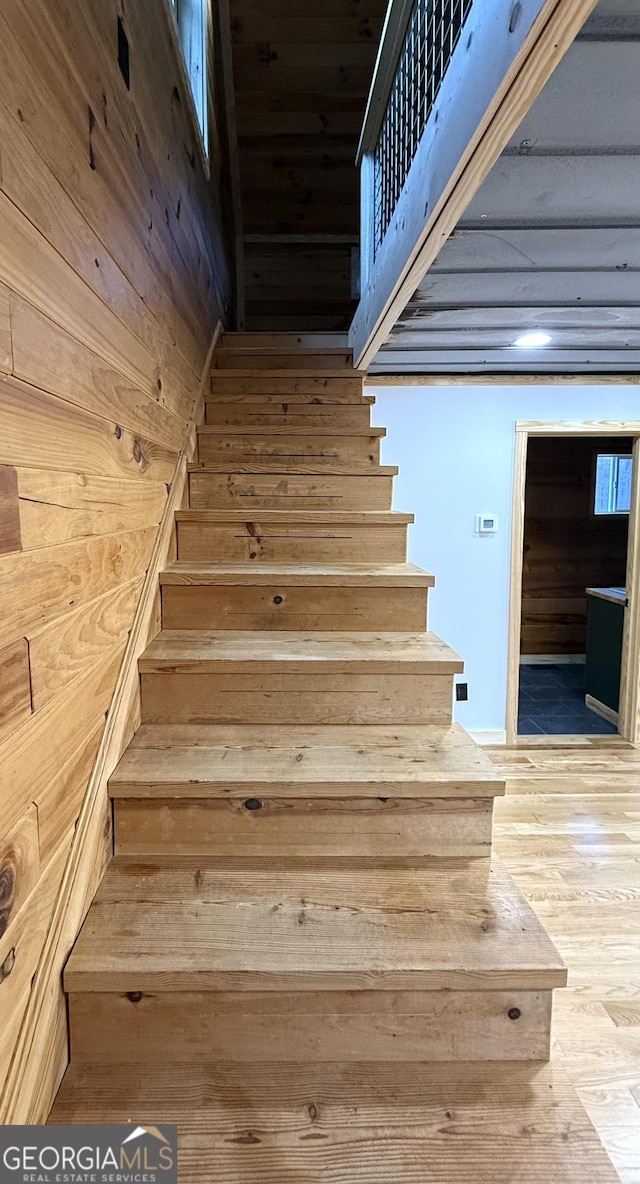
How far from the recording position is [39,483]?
93 cm

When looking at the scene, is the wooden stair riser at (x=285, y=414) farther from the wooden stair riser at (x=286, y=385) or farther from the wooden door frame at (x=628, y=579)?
the wooden door frame at (x=628, y=579)

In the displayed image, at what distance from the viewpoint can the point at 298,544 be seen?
2.17 m

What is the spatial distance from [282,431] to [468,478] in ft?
3.82

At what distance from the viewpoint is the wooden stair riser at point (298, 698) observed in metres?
1.60

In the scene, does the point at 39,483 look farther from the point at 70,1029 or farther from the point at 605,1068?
the point at 605,1068

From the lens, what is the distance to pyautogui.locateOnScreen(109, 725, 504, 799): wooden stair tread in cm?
131

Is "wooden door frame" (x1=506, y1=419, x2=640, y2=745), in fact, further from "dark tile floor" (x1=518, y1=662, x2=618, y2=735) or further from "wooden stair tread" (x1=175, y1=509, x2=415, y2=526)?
"wooden stair tread" (x1=175, y1=509, x2=415, y2=526)

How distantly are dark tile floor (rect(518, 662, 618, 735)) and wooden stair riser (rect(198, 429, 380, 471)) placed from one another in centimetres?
219

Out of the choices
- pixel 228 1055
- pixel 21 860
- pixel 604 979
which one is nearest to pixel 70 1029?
pixel 228 1055

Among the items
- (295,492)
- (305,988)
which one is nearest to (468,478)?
(295,492)

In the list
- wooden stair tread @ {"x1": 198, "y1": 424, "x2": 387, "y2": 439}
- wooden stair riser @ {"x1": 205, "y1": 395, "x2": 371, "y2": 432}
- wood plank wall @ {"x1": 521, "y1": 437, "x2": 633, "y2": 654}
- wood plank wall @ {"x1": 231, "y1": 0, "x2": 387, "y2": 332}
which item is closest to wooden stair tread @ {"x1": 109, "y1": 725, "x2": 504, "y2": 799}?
wooden stair tread @ {"x1": 198, "y1": 424, "x2": 387, "y2": 439}

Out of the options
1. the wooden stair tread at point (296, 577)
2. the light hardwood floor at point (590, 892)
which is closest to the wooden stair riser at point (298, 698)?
the wooden stair tread at point (296, 577)

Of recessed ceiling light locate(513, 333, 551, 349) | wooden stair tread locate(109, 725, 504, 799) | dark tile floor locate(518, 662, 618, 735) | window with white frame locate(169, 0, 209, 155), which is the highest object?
window with white frame locate(169, 0, 209, 155)

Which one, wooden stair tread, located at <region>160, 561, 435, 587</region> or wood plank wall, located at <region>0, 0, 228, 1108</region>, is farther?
wooden stair tread, located at <region>160, 561, 435, 587</region>
